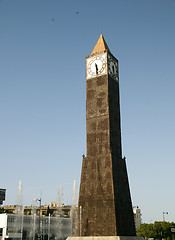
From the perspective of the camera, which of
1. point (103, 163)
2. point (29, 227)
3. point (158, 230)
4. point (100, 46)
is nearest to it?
point (103, 163)

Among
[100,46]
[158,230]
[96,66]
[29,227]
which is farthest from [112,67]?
[158,230]

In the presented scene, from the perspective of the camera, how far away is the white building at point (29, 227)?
7625 centimetres

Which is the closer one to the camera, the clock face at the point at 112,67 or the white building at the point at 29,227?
the clock face at the point at 112,67

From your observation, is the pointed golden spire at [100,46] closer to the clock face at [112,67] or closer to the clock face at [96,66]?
the clock face at [96,66]

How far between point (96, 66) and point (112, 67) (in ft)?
8.25

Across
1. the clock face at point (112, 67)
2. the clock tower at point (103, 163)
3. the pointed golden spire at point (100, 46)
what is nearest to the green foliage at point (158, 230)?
the clock tower at point (103, 163)

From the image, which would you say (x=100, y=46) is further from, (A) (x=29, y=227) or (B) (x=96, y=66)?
(A) (x=29, y=227)

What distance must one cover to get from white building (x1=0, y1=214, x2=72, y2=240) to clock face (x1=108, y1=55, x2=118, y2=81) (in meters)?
39.1

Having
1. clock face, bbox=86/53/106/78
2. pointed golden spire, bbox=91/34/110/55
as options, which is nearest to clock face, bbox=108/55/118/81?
clock face, bbox=86/53/106/78

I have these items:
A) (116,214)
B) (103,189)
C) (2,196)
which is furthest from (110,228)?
(2,196)

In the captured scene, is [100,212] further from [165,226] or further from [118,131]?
[165,226]

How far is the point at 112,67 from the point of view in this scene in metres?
46.2

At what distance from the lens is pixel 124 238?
36125mm

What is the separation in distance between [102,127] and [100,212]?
1127cm
